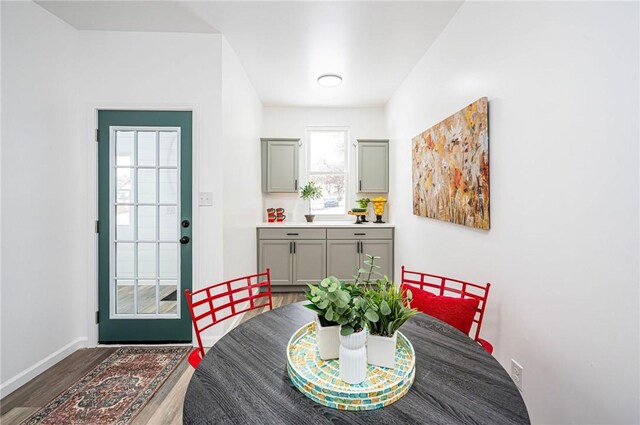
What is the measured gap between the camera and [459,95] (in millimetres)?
2098

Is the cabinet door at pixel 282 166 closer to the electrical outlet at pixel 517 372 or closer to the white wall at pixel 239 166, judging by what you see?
the white wall at pixel 239 166

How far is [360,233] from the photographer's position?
3861 millimetres

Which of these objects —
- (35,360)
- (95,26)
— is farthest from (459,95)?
(35,360)

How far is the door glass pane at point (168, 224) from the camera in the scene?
8.20 feet

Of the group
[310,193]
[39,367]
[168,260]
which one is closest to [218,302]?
[168,260]

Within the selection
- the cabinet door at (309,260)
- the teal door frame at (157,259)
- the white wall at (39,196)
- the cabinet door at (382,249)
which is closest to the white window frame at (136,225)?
the teal door frame at (157,259)

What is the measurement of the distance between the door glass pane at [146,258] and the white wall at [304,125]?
6.81 feet

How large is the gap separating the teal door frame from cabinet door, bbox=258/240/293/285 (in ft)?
4.47

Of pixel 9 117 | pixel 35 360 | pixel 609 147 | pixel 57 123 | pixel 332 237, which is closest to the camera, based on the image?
pixel 609 147

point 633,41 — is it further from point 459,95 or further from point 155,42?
point 155,42

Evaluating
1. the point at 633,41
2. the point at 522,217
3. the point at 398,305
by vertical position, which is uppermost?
the point at 633,41

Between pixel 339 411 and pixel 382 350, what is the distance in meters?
0.23

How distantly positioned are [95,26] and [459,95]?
2.98m

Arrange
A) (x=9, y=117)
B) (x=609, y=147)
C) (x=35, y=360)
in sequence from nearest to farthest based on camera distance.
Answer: (x=609, y=147) < (x=9, y=117) < (x=35, y=360)
